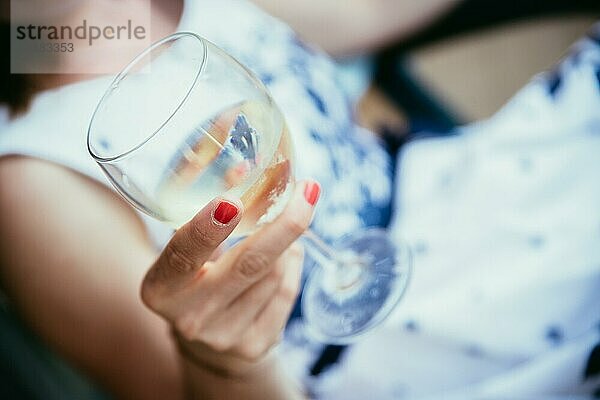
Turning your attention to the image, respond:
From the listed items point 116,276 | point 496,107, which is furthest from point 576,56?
point 116,276

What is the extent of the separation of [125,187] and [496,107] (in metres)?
0.80

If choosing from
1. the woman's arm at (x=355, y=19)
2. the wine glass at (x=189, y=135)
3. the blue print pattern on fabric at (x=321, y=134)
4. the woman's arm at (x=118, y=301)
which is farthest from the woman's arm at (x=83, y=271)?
the woman's arm at (x=355, y=19)

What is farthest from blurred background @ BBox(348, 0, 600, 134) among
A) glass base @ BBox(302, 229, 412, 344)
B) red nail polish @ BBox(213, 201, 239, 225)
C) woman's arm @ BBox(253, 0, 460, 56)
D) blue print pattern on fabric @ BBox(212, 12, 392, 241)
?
red nail polish @ BBox(213, 201, 239, 225)

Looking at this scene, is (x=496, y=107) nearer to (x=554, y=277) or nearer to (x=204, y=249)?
(x=554, y=277)

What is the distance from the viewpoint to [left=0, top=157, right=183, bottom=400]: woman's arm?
556 millimetres

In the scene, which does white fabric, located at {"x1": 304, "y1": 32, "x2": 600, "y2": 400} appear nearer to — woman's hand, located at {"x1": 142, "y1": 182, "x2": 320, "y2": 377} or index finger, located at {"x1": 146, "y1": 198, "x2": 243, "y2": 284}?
woman's hand, located at {"x1": 142, "y1": 182, "x2": 320, "y2": 377}

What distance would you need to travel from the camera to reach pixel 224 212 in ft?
1.31

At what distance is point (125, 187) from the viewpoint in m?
0.44

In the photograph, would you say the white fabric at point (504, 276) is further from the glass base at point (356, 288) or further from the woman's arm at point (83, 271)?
the woman's arm at point (83, 271)

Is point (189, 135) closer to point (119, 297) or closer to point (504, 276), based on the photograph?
point (119, 297)

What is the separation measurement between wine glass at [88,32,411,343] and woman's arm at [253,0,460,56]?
44cm

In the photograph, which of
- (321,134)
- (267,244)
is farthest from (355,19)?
(267,244)

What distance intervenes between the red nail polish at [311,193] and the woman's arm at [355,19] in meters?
0.46

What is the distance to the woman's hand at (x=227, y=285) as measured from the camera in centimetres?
41
